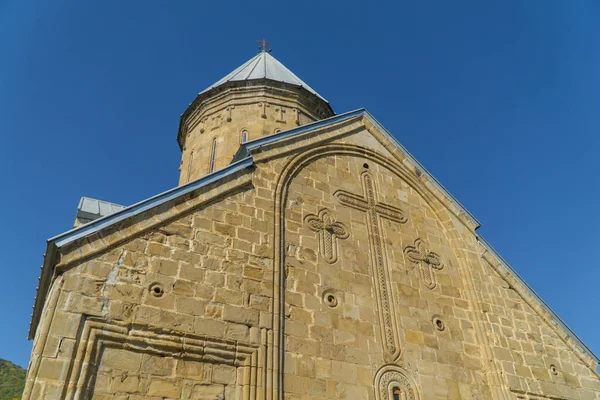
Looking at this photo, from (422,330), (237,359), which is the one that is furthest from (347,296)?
(237,359)

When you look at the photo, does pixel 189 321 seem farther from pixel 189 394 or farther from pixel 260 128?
pixel 260 128

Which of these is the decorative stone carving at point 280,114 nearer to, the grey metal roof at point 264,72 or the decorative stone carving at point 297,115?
the decorative stone carving at point 297,115

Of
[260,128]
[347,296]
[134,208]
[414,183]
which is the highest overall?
[260,128]

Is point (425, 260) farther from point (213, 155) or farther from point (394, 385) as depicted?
point (213, 155)

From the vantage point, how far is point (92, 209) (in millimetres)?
9836

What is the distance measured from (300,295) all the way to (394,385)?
77.2 inches

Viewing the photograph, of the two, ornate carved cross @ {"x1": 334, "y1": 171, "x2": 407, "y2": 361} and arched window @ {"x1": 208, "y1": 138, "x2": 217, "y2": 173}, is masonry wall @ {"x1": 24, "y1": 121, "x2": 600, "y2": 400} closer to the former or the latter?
ornate carved cross @ {"x1": 334, "y1": 171, "x2": 407, "y2": 361}

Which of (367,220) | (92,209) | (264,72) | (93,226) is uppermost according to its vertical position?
(264,72)

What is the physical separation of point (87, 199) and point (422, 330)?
7.63m

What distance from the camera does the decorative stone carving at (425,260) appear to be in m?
8.70

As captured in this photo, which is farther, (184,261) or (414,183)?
(414,183)

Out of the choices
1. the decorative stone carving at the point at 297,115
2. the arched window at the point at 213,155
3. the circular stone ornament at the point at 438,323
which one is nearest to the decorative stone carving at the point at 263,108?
the decorative stone carving at the point at 297,115

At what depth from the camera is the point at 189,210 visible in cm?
668

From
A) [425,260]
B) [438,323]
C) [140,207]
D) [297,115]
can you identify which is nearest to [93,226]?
[140,207]
